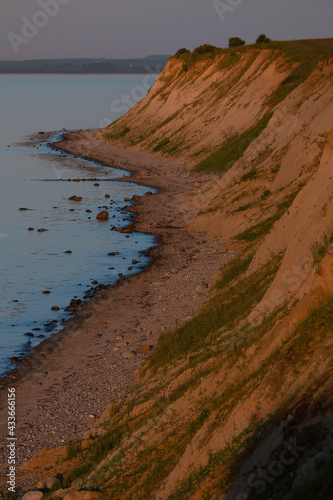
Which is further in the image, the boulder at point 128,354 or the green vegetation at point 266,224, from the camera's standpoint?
the green vegetation at point 266,224

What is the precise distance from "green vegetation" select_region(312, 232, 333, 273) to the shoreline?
6531 mm

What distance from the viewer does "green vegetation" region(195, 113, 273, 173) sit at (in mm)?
45091

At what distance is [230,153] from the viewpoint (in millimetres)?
48188

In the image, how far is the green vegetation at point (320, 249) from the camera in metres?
9.75

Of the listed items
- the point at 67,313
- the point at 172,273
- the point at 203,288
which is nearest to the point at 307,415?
the point at 203,288

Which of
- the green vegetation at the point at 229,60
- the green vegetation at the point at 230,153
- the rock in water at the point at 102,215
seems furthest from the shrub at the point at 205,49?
the rock in water at the point at 102,215

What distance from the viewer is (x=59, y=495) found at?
10766 mm

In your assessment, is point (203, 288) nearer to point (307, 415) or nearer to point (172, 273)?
point (172, 273)

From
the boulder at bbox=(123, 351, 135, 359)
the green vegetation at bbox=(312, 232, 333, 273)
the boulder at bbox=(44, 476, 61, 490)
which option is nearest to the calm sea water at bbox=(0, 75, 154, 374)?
the boulder at bbox=(123, 351, 135, 359)

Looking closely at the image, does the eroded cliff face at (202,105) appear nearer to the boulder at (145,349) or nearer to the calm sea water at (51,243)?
the calm sea water at (51,243)

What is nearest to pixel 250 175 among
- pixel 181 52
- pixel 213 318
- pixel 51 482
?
pixel 213 318

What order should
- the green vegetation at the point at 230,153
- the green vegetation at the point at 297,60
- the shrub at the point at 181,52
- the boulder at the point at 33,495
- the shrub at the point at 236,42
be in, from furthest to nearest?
the shrub at the point at 181,52 < the shrub at the point at 236,42 < the green vegetation at the point at 297,60 < the green vegetation at the point at 230,153 < the boulder at the point at 33,495

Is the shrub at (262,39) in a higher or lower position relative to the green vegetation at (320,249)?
higher

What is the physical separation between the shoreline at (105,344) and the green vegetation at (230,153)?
13.8m
